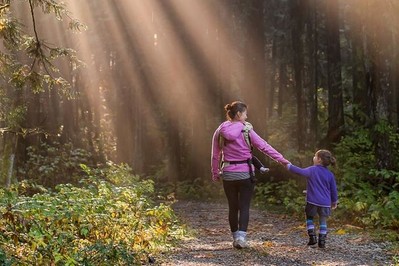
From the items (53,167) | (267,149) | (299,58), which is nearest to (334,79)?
(299,58)

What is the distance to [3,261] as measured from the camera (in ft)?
16.6

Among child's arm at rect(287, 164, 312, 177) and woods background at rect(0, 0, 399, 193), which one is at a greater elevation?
woods background at rect(0, 0, 399, 193)

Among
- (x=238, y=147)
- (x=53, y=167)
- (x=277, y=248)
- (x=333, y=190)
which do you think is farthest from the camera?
(x=53, y=167)

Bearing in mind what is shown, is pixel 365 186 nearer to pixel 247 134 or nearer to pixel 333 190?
pixel 333 190

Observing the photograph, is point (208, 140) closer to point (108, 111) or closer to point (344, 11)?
point (344, 11)

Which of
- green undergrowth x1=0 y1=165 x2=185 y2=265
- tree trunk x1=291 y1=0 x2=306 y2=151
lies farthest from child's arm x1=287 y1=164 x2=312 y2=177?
tree trunk x1=291 y1=0 x2=306 y2=151

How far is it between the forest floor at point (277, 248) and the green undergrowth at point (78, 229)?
574 millimetres

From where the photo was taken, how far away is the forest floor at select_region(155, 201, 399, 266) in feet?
24.7

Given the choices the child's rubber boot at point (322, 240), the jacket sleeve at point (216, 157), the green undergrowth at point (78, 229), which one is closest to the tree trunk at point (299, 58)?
the child's rubber boot at point (322, 240)

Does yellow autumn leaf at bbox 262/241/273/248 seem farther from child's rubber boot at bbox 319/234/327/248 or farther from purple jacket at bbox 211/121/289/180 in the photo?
purple jacket at bbox 211/121/289/180

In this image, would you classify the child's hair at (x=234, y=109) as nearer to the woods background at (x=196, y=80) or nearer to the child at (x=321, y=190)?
the child at (x=321, y=190)

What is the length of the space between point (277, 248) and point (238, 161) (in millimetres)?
1601

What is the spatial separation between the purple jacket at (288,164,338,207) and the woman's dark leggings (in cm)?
91

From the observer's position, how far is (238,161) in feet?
26.8
